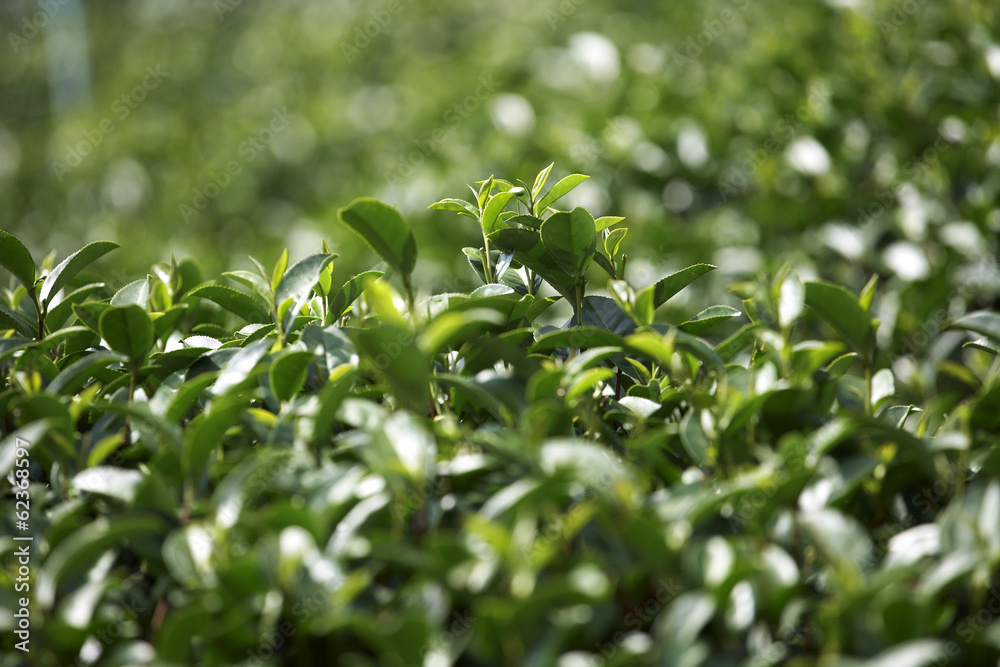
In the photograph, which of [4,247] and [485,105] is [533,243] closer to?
[4,247]

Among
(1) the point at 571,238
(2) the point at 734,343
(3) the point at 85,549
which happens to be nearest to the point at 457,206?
(1) the point at 571,238

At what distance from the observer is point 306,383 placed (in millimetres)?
1518

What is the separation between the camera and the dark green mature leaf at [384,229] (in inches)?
54.6

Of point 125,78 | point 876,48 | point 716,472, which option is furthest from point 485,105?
point 125,78

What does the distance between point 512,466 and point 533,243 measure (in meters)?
0.56
